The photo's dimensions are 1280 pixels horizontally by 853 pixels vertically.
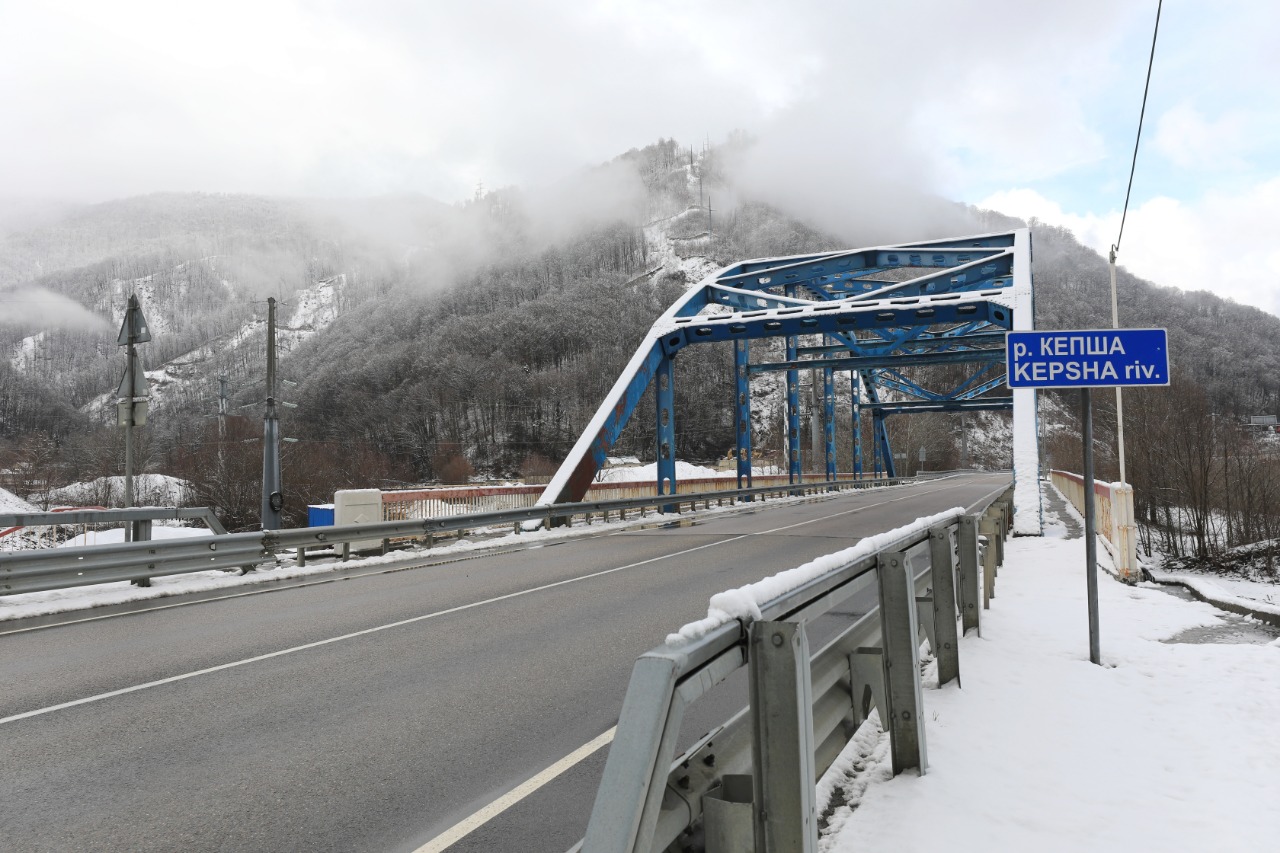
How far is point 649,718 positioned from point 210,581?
11537 millimetres

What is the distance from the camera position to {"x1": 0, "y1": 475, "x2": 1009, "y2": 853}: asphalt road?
3.66m

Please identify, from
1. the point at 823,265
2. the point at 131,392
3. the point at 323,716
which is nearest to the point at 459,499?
the point at 131,392

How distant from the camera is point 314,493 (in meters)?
38.2

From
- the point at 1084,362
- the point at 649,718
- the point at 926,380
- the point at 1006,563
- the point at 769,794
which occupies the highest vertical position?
the point at 926,380

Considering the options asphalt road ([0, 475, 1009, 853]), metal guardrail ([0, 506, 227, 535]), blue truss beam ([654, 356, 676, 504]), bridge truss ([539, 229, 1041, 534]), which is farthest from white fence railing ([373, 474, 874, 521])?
asphalt road ([0, 475, 1009, 853])

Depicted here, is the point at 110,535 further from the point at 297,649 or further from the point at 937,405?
the point at 937,405

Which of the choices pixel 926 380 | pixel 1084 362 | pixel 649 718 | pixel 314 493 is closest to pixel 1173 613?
pixel 1084 362

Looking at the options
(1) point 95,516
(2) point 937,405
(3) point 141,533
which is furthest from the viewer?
(2) point 937,405

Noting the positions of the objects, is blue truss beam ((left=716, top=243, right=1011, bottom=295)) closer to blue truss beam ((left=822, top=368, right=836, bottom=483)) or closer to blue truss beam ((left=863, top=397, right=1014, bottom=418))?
blue truss beam ((left=822, top=368, right=836, bottom=483))

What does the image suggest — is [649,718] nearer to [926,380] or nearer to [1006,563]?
[1006,563]

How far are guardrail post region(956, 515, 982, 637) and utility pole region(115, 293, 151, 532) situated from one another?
1176 centimetres

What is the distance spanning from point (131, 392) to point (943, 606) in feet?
41.9

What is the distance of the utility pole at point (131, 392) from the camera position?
12.6 metres

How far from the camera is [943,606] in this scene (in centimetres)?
554
